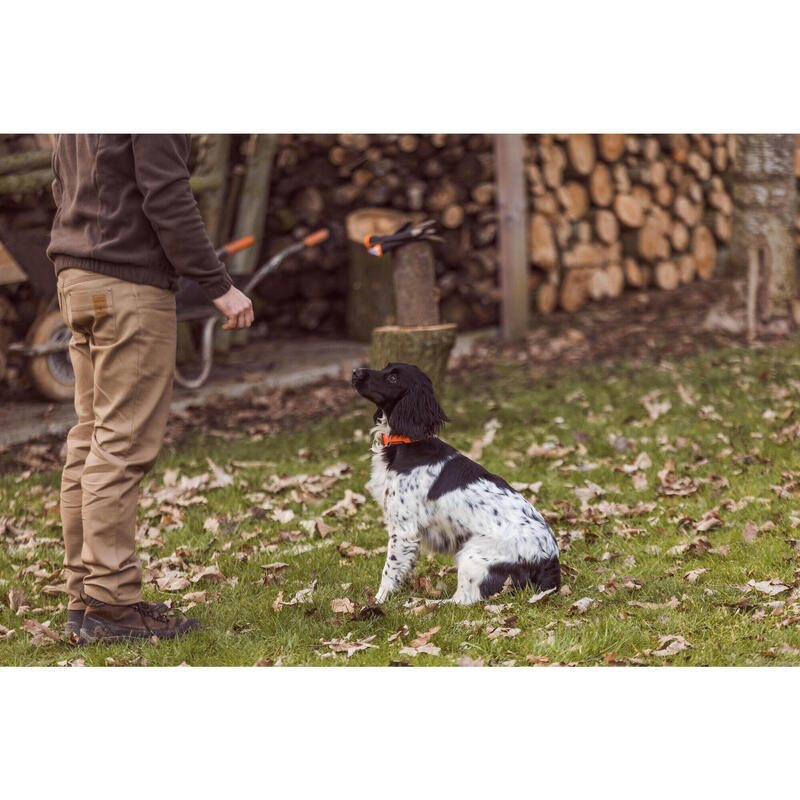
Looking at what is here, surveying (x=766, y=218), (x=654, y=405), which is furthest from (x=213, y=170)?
(x=766, y=218)

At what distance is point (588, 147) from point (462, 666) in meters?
9.77

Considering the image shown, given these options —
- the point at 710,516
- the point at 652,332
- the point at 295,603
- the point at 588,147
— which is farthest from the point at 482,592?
the point at 588,147

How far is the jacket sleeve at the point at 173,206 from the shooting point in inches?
141

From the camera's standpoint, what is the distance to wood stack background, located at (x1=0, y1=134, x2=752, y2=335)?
11.2 m

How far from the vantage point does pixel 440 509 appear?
422 centimetres

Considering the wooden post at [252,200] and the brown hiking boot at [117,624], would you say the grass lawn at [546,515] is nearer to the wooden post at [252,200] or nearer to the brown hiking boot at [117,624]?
the brown hiking boot at [117,624]

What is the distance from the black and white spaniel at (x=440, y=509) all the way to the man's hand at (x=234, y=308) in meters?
0.62

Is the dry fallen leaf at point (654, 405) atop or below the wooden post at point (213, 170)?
below

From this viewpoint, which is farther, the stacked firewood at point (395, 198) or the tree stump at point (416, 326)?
the stacked firewood at point (395, 198)

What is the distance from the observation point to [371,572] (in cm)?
459

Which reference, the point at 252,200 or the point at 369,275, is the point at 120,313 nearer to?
the point at 252,200

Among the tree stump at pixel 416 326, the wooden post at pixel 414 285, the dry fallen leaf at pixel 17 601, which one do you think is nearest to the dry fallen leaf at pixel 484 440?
the tree stump at pixel 416 326

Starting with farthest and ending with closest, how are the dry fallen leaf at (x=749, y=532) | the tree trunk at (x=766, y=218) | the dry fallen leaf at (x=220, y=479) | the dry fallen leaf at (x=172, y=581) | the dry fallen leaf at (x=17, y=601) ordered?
the tree trunk at (x=766, y=218)
the dry fallen leaf at (x=220, y=479)
the dry fallen leaf at (x=749, y=532)
the dry fallen leaf at (x=172, y=581)
the dry fallen leaf at (x=17, y=601)

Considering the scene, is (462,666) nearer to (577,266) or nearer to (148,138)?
(148,138)
